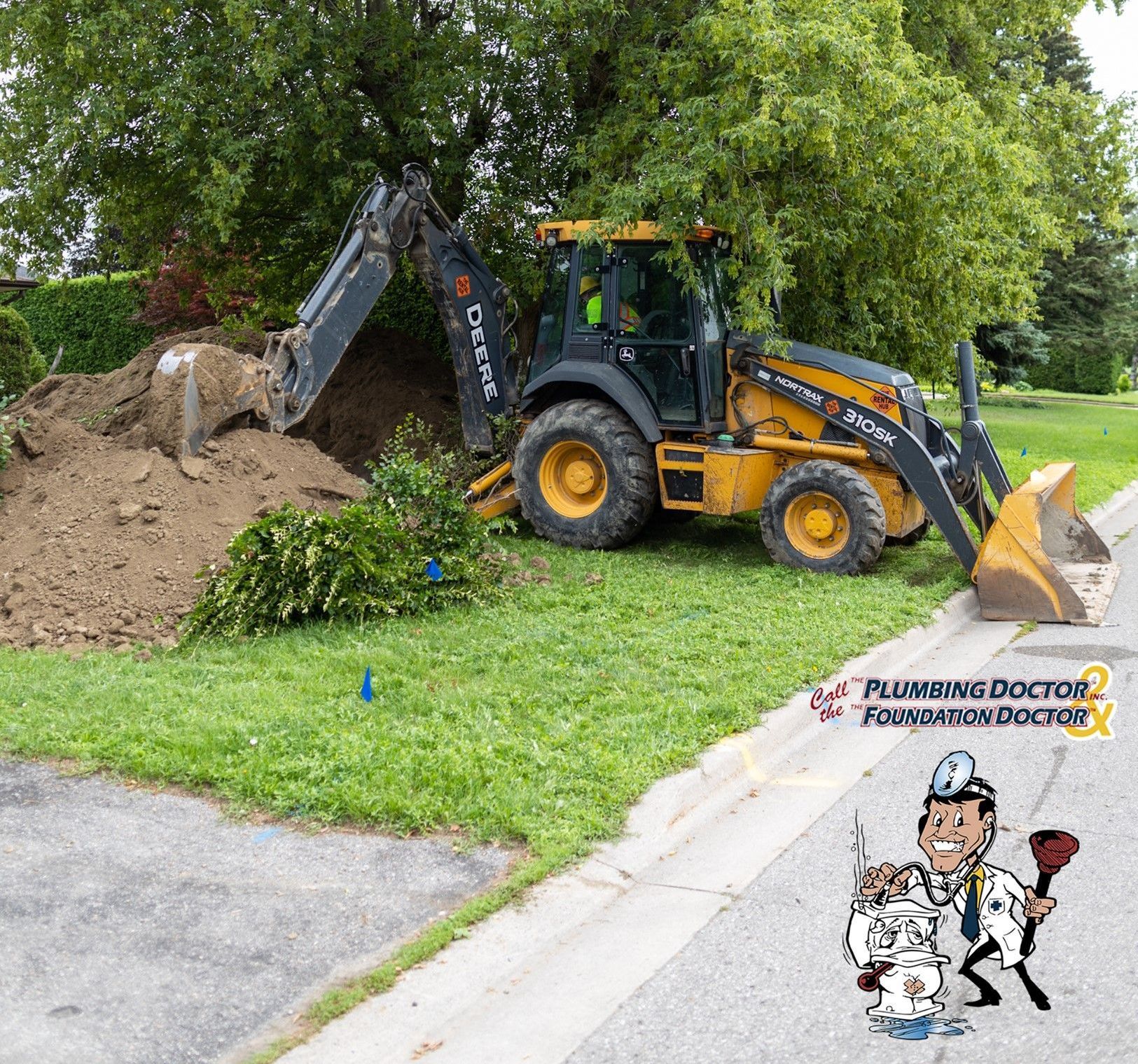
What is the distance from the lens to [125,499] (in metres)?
8.84

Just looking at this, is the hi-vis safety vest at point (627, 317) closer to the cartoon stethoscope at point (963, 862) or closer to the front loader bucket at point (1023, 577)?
the front loader bucket at point (1023, 577)

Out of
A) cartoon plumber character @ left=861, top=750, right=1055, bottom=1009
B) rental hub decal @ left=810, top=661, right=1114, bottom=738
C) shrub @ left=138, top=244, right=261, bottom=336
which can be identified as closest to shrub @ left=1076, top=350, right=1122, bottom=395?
shrub @ left=138, top=244, right=261, bottom=336

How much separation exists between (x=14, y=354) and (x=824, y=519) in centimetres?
1442

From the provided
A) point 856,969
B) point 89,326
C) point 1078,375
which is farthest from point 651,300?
point 1078,375

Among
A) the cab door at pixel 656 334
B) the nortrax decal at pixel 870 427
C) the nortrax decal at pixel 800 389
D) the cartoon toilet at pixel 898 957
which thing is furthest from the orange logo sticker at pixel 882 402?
the cartoon toilet at pixel 898 957

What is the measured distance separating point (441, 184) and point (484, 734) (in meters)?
9.28

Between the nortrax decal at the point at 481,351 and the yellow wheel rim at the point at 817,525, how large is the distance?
3620 mm

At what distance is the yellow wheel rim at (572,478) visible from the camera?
11367mm

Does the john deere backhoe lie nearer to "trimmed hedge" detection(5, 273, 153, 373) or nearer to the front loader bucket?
the front loader bucket

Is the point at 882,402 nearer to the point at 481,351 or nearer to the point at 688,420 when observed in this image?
the point at 688,420

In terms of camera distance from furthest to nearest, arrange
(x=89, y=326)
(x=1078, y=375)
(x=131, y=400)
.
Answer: (x=1078, y=375) < (x=89, y=326) < (x=131, y=400)

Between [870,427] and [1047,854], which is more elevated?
[870,427]

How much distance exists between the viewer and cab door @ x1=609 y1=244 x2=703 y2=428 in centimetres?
1072

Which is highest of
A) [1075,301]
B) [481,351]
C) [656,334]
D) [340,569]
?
[1075,301]
